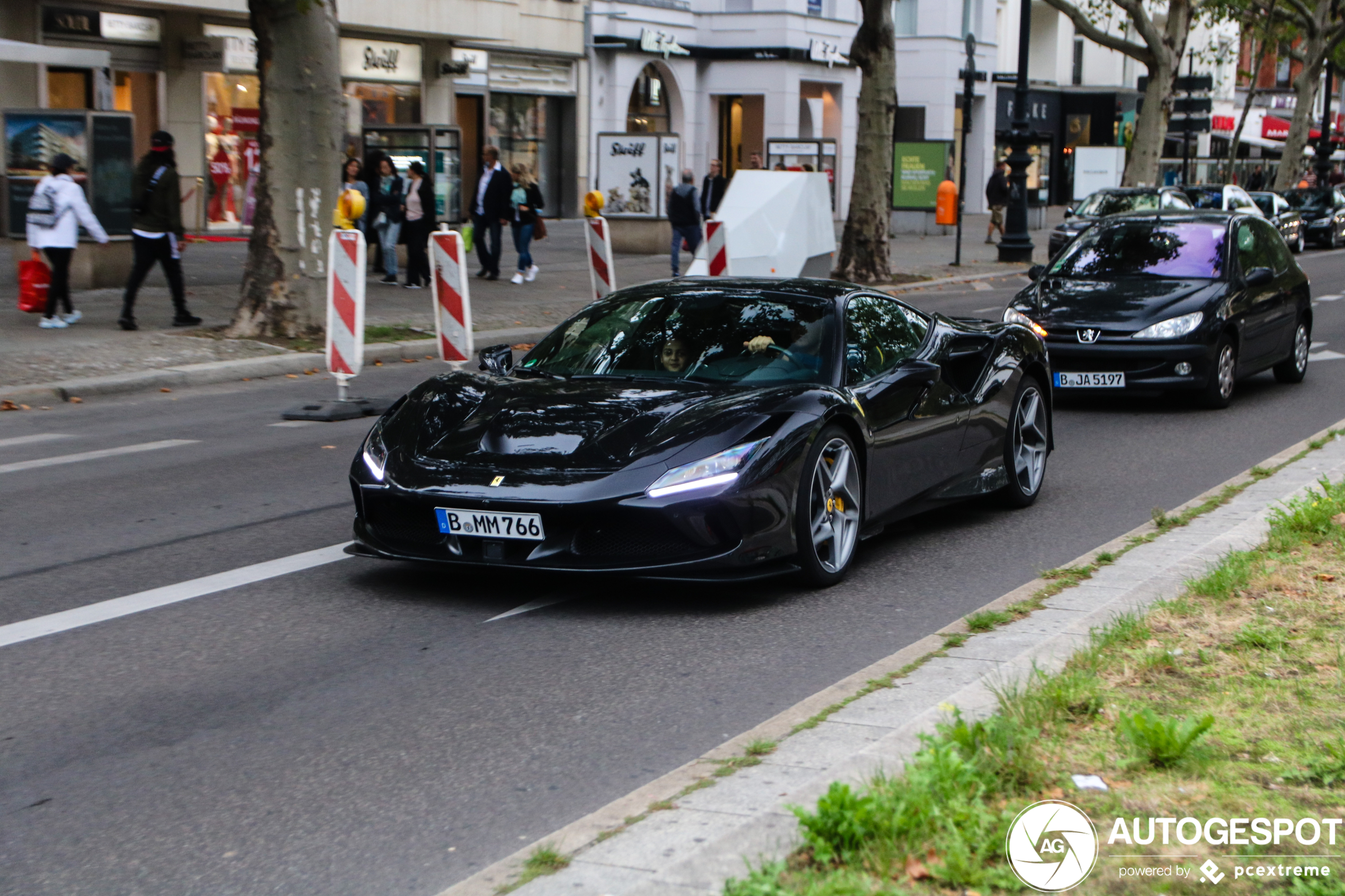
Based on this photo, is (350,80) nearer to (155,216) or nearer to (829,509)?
(155,216)

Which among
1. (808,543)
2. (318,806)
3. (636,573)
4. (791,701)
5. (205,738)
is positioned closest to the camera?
(318,806)

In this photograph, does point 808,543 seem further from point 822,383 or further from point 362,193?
point 362,193

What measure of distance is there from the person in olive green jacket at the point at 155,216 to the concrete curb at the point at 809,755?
1165 cm

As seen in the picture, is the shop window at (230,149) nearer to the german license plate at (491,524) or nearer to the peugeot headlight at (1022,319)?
the peugeot headlight at (1022,319)

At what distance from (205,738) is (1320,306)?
21.5 meters

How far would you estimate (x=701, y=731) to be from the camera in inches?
191

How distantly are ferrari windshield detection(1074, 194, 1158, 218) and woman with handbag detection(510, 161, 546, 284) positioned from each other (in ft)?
35.1

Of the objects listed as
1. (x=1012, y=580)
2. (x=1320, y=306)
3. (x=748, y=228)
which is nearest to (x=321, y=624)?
(x=1012, y=580)

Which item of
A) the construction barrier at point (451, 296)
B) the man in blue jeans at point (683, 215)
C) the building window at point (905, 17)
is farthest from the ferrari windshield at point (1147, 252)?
the building window at point (905, 17)

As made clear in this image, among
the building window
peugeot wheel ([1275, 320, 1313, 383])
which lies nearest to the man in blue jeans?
peugeot wheel ([1275, 320, 1313, 383])

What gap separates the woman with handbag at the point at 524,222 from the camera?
22766mm

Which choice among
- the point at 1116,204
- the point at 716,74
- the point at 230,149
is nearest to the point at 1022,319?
the point at 1116,204

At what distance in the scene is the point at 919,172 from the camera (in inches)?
1545

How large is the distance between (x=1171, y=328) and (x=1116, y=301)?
21.0 inches
